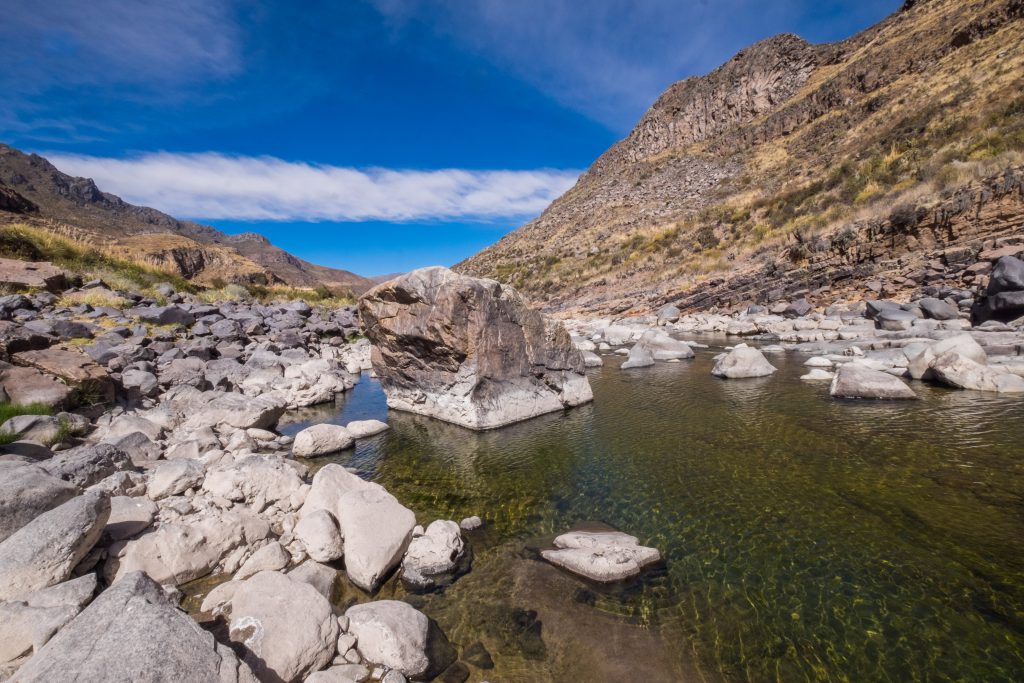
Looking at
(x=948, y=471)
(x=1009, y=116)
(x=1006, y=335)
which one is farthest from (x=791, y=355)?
(x=1009, y=116)

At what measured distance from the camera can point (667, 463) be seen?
27.4 feet

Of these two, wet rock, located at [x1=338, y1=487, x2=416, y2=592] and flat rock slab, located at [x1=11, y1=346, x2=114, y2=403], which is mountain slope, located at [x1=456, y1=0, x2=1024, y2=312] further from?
flat rock slab, located at [x1=11, y1=346, x2=114, y2=403]

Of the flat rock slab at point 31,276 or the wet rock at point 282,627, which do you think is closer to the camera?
the wet rock at point 282,627

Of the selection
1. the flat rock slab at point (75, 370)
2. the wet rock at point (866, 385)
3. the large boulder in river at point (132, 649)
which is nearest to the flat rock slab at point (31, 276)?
the flat rock slab at point (75, 370)

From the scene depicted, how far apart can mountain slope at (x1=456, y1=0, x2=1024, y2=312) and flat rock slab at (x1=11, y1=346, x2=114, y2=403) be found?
36.2m

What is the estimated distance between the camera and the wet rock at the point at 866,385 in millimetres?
10797

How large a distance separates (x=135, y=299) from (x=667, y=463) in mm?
26217

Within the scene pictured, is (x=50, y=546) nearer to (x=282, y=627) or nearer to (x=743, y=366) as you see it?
(x=282, y=627)

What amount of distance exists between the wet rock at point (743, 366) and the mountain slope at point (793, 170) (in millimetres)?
17386

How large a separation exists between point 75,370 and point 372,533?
9896 mm

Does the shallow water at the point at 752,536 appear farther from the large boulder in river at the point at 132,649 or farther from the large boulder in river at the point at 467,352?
the large boulder in river at the point at 132,649

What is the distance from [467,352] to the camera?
11.4 metres

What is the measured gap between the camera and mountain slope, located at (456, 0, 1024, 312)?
27.6m

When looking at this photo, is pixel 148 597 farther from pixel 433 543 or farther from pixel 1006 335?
pixel 1006 335
